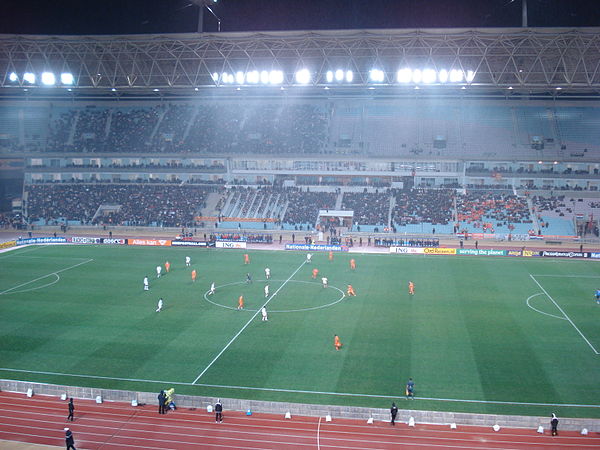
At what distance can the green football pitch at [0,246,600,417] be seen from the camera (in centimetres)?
2325

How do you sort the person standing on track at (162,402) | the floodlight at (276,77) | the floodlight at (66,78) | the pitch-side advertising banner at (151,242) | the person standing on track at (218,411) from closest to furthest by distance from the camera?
1. the person standing on track at (218,411)
2. the person standing on track at (162,402)
3. the pitch-side advertising banner at (151,242)
4. the floodlight at (276,77)
5. the floodlight at (66,78)

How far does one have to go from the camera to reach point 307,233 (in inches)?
2312

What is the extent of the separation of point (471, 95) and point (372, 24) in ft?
66.0

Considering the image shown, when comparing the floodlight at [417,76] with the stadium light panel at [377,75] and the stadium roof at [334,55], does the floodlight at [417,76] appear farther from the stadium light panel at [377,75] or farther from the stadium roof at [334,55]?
the stadium light panel at [377,75]

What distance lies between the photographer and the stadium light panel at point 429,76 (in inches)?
2263

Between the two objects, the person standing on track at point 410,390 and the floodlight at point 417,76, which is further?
the floodlight at point 417,76

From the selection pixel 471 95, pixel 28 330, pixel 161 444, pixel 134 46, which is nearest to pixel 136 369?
pixel 161 444

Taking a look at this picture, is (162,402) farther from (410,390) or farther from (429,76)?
(429,76)

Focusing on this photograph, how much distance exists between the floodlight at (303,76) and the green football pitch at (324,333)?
22.7 m

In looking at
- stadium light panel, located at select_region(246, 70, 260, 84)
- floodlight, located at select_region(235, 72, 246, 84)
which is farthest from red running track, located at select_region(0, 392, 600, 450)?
floodlight, located at select_region(235, 72, 246, 84)

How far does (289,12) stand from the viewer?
57.8m

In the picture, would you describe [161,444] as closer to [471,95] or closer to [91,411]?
[91,411]

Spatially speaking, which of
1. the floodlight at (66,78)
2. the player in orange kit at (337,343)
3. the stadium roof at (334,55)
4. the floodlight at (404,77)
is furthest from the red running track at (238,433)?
the floodlight at (66,78)

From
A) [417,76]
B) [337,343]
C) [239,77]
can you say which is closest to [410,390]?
[337,343]
